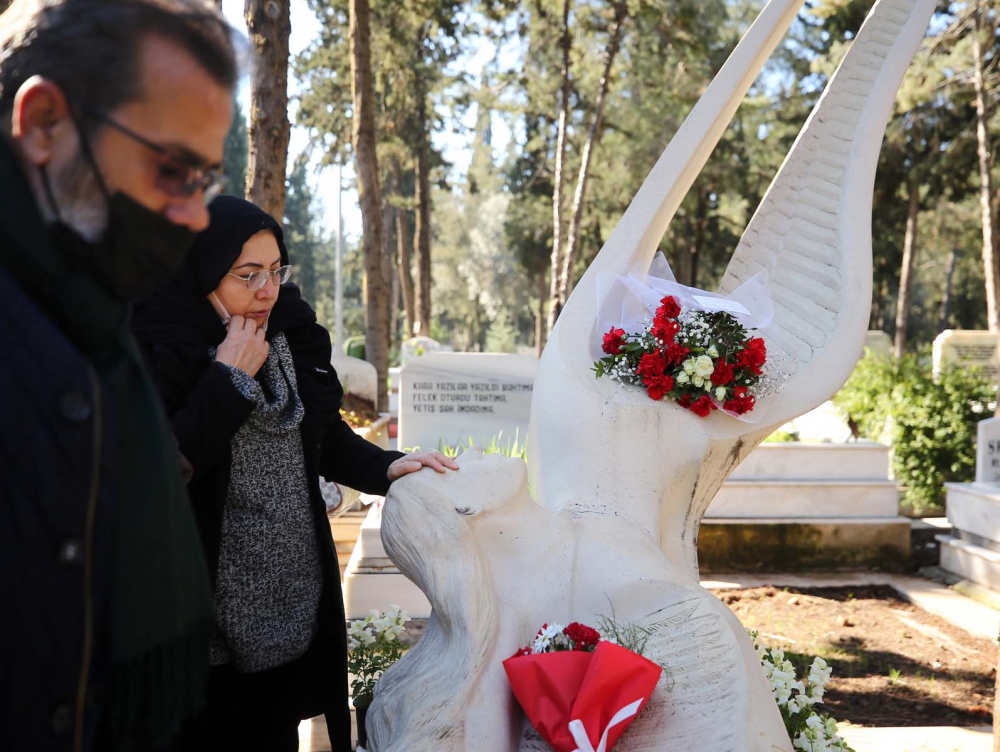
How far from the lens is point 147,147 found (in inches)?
40.5

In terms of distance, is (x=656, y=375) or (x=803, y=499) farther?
(x=803, y=499)

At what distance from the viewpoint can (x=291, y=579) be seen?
6.62ft

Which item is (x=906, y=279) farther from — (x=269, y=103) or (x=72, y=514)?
(x=72, y=514)

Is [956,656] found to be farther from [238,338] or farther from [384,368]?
[384,368]

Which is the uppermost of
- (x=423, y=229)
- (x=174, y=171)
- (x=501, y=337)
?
(x=423, y=229)

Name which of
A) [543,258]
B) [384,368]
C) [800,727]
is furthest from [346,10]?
[543,258]

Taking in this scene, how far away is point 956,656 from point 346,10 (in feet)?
37.9

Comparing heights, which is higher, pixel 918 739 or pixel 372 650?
pixel 372 650

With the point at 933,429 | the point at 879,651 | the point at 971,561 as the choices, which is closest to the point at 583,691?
the point at 879,651

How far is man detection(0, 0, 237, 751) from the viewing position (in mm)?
963

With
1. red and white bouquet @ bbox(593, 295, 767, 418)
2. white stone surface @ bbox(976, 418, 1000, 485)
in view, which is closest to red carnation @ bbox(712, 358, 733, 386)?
red and white bouquet @ bbox(593, 295, 767, 418)

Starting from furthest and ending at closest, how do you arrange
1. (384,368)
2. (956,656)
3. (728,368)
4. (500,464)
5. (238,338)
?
(384,368) → (956,656) → (728,368) → (500,464) → (238,338)

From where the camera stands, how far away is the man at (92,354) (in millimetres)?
963

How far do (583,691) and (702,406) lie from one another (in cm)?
113
